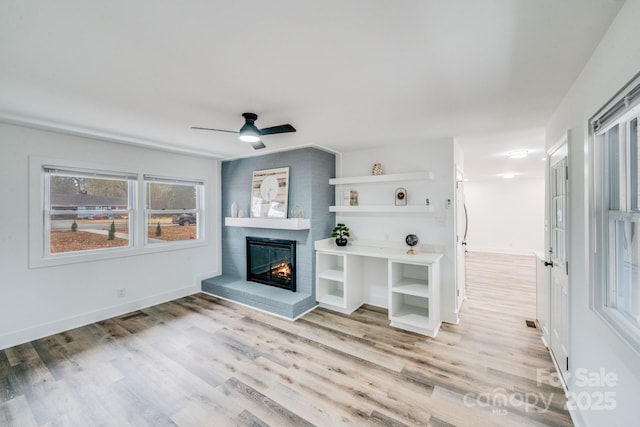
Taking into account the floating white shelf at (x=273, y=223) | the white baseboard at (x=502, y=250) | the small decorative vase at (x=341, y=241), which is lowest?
the white baseboard at (x=502, y=250)

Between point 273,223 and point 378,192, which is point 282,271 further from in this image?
point 378,192

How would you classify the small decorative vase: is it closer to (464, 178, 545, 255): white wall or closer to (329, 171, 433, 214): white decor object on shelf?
(329, 171, 433, 214): white decor object on shelf

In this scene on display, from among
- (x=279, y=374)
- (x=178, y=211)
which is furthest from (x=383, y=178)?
(x=178, y=211)

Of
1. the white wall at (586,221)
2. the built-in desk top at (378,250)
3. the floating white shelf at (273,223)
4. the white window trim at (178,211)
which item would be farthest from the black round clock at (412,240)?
the white window trim at (178,211)

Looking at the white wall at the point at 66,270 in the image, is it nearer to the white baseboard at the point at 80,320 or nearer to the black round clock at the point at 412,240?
the white baseboard at the point at 80,320

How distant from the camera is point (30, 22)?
1293mm

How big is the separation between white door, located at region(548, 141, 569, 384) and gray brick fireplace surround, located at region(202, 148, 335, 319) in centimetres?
272

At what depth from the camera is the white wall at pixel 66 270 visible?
2.80 meters

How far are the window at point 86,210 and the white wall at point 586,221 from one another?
4915 millimetres

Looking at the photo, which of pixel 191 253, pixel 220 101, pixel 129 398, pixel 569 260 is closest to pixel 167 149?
pixel 191 253

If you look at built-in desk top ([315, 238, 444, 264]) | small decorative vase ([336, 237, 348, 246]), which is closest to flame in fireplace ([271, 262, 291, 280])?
built-in desk top ([315, 238, 444, 264])

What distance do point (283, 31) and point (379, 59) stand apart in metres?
0.62

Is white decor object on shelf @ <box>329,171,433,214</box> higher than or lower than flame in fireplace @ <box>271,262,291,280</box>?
higher

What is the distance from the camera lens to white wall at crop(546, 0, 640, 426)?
1.13 m
